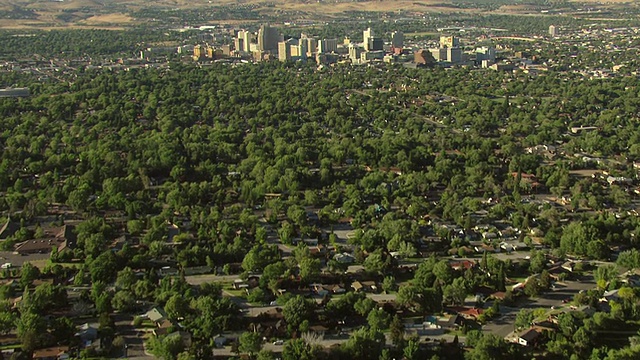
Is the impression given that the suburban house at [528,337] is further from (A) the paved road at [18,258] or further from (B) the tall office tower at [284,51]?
(B) the tall office tower at [284,51]

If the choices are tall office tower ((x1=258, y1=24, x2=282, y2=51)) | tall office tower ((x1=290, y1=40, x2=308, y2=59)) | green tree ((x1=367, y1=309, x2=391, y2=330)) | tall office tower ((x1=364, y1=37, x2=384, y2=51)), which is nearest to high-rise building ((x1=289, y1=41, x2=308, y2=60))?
tall office tower ((x1=290, y1=40, x2=308, y2=59))

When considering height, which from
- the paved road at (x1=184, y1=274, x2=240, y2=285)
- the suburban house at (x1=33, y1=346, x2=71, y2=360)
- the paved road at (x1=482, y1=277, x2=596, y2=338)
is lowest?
the paved road at (x1=184, y1=274, x2=240, y2=285)

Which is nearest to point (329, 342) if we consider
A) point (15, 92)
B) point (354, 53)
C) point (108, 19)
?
point (15, 92)

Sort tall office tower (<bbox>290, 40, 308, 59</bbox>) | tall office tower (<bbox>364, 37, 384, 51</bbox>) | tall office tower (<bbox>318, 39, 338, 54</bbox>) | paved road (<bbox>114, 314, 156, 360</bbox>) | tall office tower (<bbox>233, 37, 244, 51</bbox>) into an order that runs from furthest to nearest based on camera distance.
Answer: tall office tower (<bbox>233, 37, 244, 51</bbox>) < tall office tower (<bbox>318, 39, 338, 54</bbox>) < tall office tower (<bbox>364, 37, 384, 51</bbox>) < tall office tower (<bbox>290, 40, 308, 59</bbox>) < paved road (<bbox>114, 314, 156, 360</bbox>)

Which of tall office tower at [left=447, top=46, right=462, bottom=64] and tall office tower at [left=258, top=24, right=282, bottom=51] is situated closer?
tall office tower at [left=447, top=46, right=462, bottom=64]

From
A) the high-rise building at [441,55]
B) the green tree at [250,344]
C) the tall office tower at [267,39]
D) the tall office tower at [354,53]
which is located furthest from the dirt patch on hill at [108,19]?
the green tree at [250,344]

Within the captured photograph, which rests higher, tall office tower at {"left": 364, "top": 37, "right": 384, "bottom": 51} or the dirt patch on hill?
the dirt patch on hill

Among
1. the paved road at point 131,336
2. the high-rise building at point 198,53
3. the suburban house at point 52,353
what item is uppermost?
the high-rise building at point 198,53

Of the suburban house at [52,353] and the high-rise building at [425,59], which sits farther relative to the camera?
the high-rise building at [425,59]

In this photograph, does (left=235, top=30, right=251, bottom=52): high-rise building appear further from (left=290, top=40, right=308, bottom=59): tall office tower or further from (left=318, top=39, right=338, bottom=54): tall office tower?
(left=318, top=39, right=338, bottom=54): tall office tower

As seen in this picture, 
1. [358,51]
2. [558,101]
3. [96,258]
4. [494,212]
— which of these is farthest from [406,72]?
[96,258]
